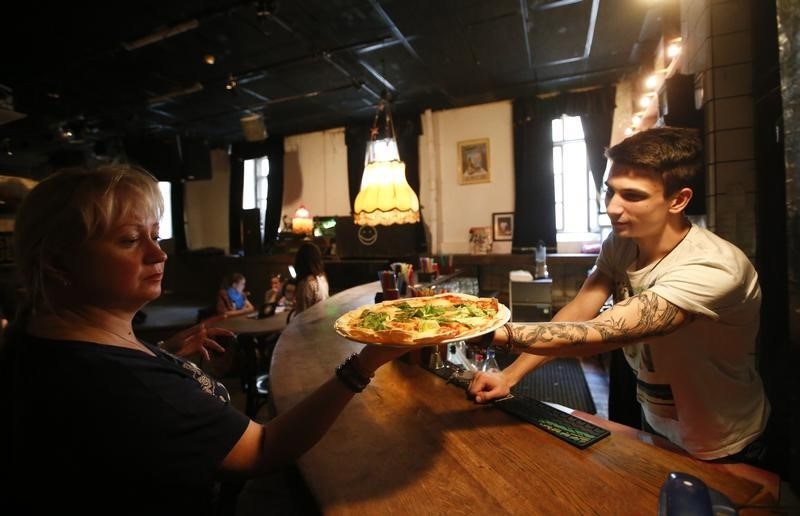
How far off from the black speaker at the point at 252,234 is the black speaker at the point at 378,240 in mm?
2114

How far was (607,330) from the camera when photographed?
4.19 feet

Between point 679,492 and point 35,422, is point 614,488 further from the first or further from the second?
point 35,422

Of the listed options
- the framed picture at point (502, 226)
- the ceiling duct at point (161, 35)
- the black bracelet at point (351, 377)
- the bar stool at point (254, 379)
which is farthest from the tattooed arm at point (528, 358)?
the framed picture at point (502, 226)

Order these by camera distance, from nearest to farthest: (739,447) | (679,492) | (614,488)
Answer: (679,492) → (614,488) → (739,447)

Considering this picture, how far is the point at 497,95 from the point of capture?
6.21 m

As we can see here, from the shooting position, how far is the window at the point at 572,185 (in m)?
6.20

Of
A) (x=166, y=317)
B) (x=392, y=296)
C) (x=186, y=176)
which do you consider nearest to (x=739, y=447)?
(x=392, y=296)

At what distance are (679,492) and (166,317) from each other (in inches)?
319

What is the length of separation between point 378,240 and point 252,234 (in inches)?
122

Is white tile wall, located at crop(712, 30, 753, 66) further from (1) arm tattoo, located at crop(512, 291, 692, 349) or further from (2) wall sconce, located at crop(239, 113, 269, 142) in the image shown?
(2) wall sconce, located at crop(239, 113, 269, 142)

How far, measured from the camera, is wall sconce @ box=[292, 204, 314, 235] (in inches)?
302

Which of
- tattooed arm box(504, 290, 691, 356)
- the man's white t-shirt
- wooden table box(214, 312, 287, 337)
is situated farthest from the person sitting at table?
wooden table box(214, 312, 287, 337)

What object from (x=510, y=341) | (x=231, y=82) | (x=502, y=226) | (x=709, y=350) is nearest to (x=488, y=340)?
(x=510, y=341)

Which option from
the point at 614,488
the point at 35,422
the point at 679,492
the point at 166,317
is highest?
the point at 35,422
